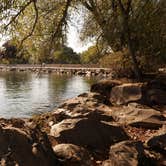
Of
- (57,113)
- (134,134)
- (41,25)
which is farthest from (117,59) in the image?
(134,134)

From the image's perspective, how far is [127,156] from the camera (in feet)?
29.2

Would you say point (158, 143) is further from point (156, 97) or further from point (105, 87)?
point (105, 87)

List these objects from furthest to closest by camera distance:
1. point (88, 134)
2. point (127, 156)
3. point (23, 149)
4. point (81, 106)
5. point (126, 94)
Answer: point (126, 94), point (81, 106), point (88, 134), point (127, 156), point (23, 149)

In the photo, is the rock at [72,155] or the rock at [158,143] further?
the rock at [158,143]

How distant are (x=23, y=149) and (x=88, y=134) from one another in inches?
121

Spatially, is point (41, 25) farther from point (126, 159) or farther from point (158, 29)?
point (126, 159)

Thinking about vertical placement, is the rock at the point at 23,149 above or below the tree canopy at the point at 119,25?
below

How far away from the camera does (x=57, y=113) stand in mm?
15156

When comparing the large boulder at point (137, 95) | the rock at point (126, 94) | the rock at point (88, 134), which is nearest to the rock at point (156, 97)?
the large boulder at point (137, 95)

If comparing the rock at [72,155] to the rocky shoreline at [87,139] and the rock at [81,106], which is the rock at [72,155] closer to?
the rocky shoreline at [87,139]

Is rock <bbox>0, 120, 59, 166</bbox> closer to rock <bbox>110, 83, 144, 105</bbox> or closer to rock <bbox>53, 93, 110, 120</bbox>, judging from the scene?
rock <bbox>53, 93, 110, 120</bbox>

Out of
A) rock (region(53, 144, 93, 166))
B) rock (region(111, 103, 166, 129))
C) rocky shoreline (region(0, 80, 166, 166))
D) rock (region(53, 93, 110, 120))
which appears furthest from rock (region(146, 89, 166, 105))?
rock (region(53, 144, 93, 166))

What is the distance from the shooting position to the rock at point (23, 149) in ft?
25.3

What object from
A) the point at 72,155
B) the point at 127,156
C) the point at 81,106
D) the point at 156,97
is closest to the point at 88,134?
the point at 72,155
